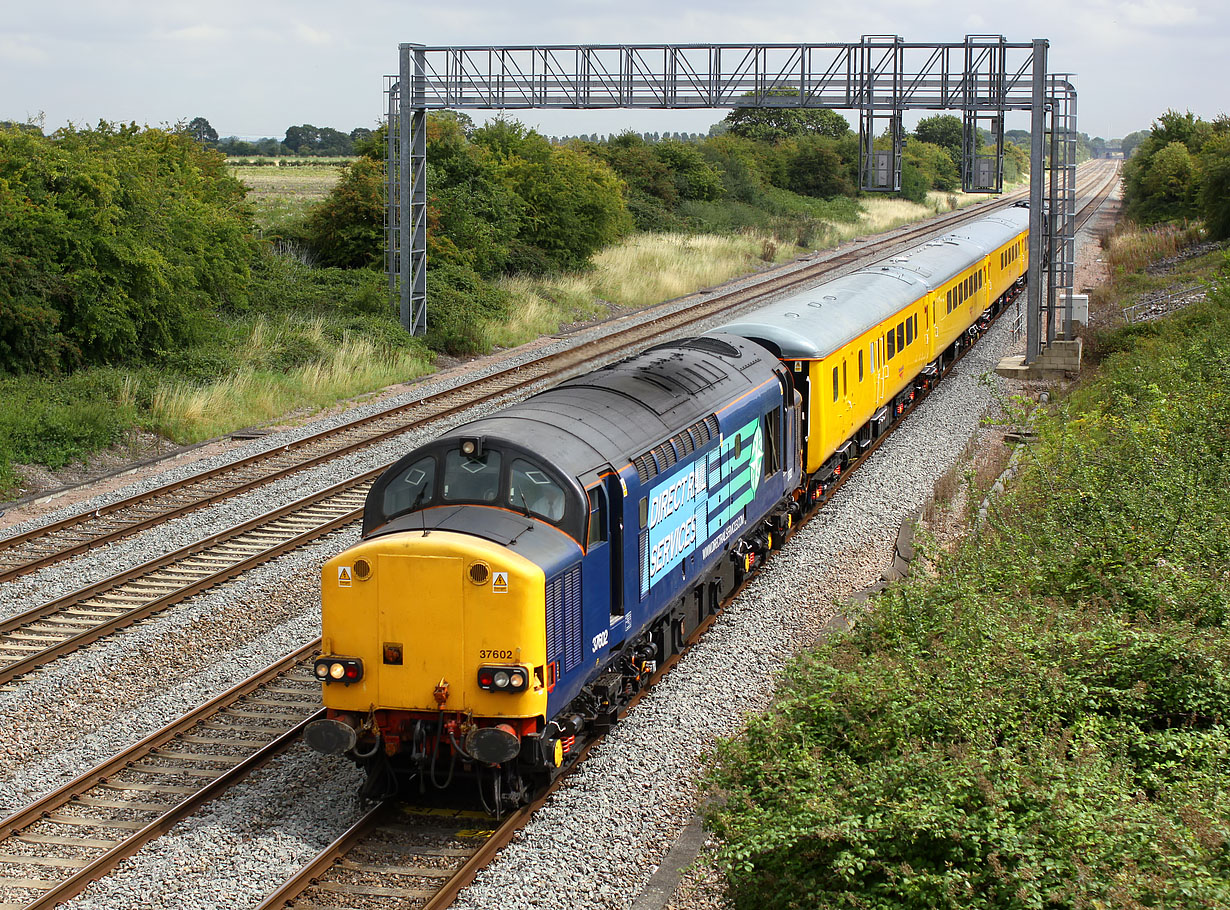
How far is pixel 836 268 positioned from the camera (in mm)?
49969

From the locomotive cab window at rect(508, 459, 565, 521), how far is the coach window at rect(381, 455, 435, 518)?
2.22 feet

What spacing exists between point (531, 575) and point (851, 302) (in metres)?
13.6

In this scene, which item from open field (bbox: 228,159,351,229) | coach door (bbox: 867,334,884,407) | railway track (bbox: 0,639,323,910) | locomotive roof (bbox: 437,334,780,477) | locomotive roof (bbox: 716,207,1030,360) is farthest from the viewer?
open field (bbox: 228,159,351,229)

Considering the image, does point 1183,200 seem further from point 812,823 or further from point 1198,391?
point 812,823

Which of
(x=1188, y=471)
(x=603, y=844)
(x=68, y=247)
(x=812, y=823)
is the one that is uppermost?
(x=68, y=247)

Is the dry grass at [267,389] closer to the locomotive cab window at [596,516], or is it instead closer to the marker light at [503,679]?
the locomotive cab window at [596,516]

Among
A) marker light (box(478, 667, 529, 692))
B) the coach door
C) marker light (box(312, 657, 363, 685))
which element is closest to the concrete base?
the coach door

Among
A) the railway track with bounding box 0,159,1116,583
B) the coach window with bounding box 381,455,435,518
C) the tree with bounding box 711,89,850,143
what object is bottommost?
the railway track with bounding box 0,159,1116,583

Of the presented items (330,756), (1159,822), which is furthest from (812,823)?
(330,756)

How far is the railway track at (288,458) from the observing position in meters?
16.4

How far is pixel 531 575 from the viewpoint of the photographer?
869cm

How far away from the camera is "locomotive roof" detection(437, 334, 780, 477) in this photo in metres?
9.86

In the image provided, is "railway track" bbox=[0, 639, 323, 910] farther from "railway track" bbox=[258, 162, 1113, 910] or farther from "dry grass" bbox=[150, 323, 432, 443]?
"dry grass" bbox=[150, 323, 432, 443]

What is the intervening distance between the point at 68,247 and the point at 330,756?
1571cm
